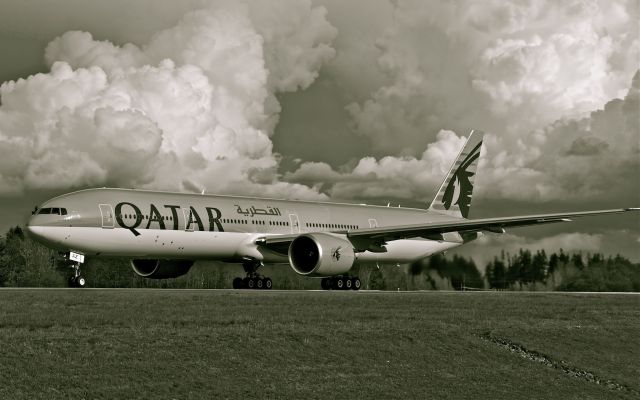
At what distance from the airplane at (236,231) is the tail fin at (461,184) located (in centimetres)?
472

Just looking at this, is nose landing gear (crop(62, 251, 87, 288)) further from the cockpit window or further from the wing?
the wing

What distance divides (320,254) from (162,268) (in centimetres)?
947

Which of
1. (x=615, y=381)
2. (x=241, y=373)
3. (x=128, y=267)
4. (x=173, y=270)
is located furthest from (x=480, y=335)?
(x=128, y=267)

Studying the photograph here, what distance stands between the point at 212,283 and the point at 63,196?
37.4 ft

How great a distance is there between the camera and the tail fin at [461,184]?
52.4m

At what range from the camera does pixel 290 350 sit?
55.4ft

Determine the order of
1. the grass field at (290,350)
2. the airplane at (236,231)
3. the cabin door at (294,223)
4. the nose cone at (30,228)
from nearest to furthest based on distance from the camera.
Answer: the grass field at (290,350), the nose cone at (30,228), the airplane at (236,231), the cabin door at (294,223)

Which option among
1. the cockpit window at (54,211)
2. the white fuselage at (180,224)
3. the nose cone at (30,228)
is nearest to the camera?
the nose cone at (30,228)

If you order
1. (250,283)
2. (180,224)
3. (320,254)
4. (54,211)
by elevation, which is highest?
(54,211)

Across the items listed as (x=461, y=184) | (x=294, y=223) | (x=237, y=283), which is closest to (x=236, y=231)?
(x=237, y=283)

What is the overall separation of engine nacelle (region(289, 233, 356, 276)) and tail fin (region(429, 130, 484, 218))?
17.2m

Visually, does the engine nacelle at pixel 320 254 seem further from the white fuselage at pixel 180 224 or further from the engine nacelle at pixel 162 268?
the engine nacelle at pixel 162 268

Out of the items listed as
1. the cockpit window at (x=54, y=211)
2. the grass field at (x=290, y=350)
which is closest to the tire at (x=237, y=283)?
the cockpit window at (x=54, y=211)

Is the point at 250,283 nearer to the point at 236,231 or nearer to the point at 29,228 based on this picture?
the point at 236,231
